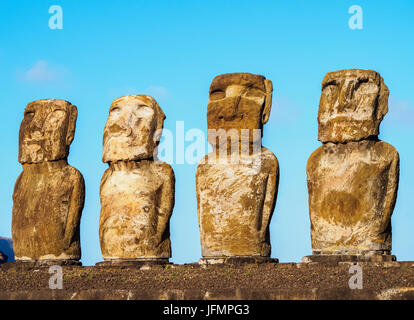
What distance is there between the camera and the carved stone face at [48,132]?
66.8 feet

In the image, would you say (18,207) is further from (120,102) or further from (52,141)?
(120,102)

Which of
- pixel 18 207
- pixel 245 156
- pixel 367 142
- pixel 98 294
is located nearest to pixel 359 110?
pixel 367 142

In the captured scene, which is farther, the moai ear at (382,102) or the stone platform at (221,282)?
the moai ear at (382,102)

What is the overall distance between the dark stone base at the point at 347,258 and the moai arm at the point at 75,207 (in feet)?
17.8

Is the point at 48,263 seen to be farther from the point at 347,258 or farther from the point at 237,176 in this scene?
the point at 347,258

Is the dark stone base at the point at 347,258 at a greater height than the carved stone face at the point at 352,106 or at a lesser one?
lesser

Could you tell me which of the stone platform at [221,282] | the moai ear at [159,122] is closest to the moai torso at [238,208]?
the stone platform at [221,282]

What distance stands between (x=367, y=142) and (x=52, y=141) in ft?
23.0

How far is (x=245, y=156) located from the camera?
18.1 m

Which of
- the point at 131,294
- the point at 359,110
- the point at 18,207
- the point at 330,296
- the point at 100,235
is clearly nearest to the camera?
the point at 330,296

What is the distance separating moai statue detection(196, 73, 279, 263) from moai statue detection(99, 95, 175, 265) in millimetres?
1124

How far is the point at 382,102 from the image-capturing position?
57.8ft

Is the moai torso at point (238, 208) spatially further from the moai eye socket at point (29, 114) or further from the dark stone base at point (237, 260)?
the moai eye socket at point (29, 114)
